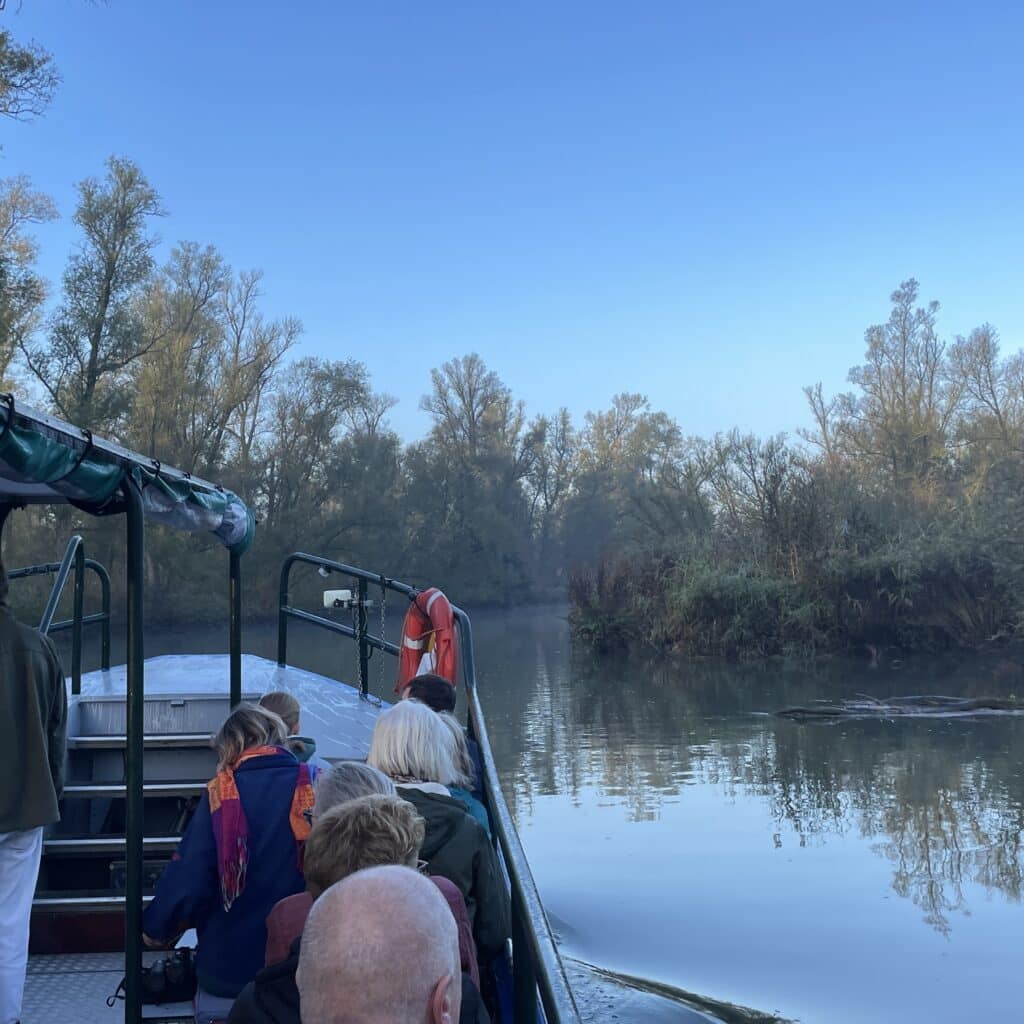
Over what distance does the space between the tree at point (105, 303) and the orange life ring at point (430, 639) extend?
27.6 m

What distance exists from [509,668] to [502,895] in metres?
21.7

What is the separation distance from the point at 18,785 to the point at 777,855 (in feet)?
20.8

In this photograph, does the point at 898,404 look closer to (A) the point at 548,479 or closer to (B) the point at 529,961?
(A) the point at 548,479

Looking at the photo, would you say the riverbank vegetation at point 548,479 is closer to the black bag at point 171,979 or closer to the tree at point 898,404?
the tree at point 898,404

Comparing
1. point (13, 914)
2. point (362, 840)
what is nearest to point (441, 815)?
point (362, 840)

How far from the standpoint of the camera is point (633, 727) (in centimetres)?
1565

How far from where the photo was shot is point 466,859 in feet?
10.2

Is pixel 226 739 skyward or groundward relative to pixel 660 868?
skyward

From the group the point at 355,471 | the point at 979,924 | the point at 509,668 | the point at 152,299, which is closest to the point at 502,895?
the point at 979,924

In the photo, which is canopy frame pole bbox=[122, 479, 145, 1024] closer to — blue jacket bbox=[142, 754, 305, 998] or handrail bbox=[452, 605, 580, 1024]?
blue jacket bbox=[142, 754, 305, 998]

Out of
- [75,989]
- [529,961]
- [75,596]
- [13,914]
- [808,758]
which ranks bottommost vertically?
[808,758]

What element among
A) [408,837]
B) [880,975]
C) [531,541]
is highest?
[531,541]

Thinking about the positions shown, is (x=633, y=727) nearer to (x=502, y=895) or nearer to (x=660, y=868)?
(x=660, y=868)

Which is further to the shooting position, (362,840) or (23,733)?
(23,733)
